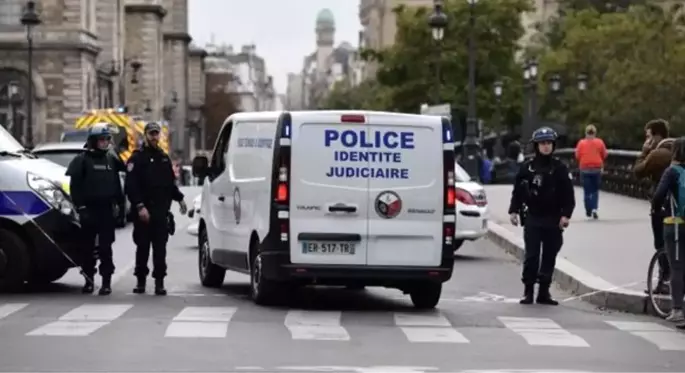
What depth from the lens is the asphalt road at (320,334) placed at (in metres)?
12.9

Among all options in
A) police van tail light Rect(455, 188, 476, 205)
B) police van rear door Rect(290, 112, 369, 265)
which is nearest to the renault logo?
police van rear door Rect(290, 112, 369, 265)

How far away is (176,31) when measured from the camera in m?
160

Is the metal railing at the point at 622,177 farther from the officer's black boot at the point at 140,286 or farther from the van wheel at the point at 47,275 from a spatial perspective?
the officer's black boot at the point at 140,286

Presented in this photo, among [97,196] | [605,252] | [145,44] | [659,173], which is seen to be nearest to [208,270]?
[97,196]

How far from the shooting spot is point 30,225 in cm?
1870

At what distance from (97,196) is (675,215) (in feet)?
20.8

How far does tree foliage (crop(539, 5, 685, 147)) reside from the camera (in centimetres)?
7406

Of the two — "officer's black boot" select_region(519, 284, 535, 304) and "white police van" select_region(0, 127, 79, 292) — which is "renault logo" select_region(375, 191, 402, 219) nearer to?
"officer's black boot" select_region(519, 284, 535, 304)

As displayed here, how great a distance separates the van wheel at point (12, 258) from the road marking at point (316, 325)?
3320mm

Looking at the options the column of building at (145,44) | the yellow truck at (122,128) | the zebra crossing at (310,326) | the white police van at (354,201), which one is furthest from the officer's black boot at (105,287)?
the column of building at (145,44)

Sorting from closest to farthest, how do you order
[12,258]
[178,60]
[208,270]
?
[12,258] < [208,270] < [178,60]

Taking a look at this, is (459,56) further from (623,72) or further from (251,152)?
(251,152)

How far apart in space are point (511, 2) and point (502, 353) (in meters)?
80.9

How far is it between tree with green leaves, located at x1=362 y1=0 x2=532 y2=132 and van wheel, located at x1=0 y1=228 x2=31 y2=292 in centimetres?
7427
